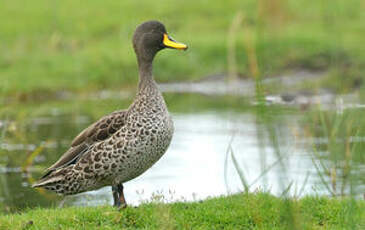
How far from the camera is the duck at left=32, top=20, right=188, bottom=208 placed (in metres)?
6.04

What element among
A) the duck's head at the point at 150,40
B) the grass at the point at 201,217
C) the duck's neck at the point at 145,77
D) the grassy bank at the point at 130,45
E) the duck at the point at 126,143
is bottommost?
the grass at the point at 201,217

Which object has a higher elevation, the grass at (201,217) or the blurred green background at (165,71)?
the blurred green background at (165,71)

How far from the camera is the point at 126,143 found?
6.03 m

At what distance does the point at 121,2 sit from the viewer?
24.5 metres

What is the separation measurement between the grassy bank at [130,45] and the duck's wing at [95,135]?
9.20 meters

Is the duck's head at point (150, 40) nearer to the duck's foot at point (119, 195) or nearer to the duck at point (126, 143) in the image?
the duck at point (126, 143)

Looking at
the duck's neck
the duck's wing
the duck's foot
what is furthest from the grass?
the duck's neck

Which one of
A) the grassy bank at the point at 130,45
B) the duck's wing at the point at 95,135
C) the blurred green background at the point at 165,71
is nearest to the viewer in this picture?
the duck's wing at the point at 95,135

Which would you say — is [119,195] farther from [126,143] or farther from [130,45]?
[130,45]

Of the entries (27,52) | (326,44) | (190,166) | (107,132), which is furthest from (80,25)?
(107,132)

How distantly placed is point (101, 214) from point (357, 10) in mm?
17673

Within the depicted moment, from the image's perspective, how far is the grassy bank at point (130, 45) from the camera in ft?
59.1

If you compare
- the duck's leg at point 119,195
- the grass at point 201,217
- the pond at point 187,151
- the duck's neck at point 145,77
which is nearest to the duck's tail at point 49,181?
the grass at point 201,217

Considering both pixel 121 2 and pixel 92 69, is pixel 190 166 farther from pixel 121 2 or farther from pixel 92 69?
pixel 121 2
